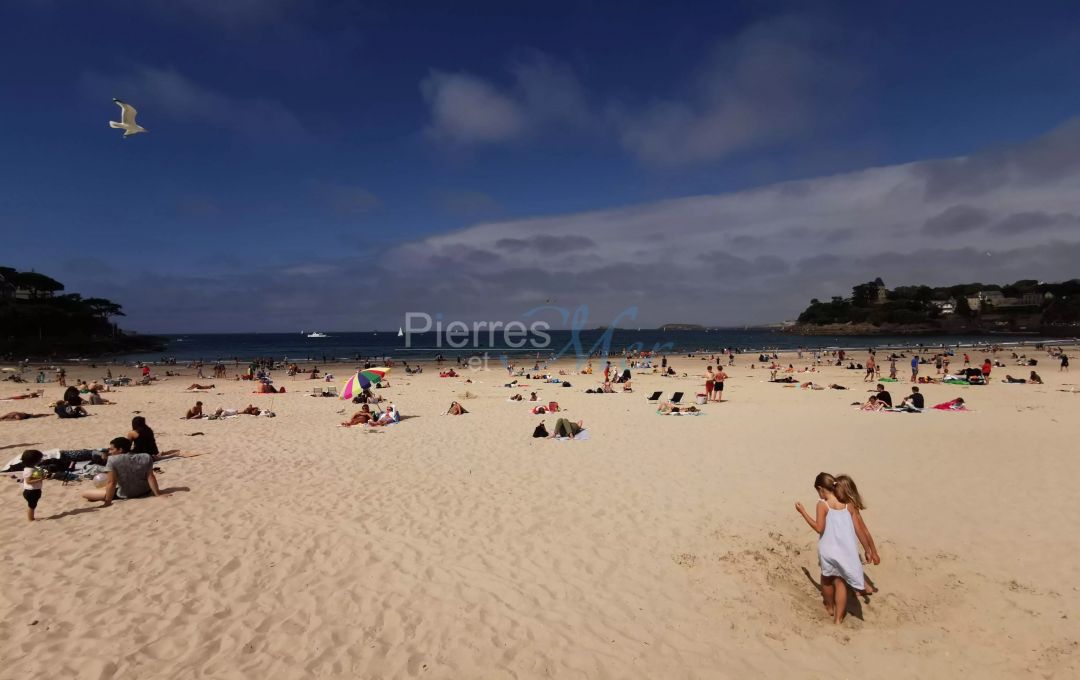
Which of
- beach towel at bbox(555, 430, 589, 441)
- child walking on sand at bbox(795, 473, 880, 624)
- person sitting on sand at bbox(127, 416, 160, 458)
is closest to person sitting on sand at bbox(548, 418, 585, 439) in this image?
beach towel at bbox(555, 430, 589, 441)

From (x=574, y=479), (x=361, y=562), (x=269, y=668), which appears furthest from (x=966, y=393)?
(x=269, y=668)

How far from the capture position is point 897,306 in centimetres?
13662

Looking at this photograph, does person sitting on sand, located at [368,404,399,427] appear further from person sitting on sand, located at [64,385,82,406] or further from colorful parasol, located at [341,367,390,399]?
person sitting on sand, located at [64,385,82,406]

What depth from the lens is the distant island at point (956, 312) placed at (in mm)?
116250

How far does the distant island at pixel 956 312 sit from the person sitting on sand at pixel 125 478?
426ft

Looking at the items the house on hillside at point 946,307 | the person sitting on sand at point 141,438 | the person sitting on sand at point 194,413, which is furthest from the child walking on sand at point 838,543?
the house on hillside at point 946,307

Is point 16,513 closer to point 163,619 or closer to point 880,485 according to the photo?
point 163,619

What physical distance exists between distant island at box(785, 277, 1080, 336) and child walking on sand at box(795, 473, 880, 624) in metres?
125

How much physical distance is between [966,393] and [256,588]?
25.6 meters

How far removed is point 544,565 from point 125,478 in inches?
265

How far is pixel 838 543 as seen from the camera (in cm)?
502

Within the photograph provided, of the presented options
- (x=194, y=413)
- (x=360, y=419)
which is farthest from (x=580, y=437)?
(x=194, y=413)

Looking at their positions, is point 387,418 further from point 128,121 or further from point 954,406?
point 954,406

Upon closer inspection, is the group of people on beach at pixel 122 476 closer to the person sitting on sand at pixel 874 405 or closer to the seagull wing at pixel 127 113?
the seagull wing at pixel 127 113
